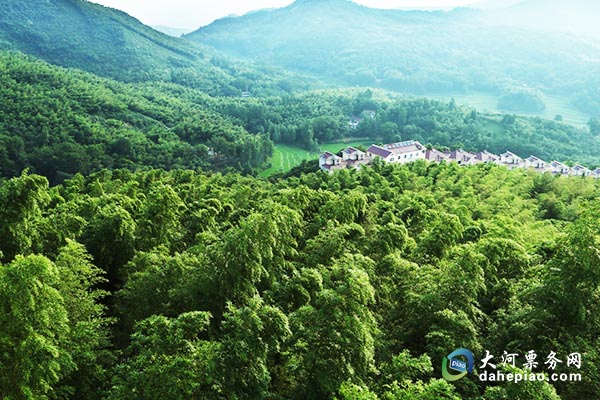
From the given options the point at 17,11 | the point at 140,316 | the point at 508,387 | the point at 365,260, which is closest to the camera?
the point at 508,387

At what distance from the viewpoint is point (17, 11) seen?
597ft

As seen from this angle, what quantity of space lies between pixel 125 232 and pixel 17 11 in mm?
206058

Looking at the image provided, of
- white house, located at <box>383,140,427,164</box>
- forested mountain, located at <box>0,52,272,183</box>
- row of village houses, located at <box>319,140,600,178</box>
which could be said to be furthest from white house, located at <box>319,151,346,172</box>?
forested mountain, located at <box>0,52,272,183</box>

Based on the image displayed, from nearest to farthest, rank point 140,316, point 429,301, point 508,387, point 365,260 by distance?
1. point 508,387
2. point 429,301
3. point 140,316
4. point 365,260

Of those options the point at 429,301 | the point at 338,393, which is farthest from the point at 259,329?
the point at 429,301

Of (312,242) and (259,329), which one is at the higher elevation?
(259,329)

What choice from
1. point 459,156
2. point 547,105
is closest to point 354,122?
point 459,156

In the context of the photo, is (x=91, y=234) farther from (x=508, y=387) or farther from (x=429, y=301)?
(x=508, y=387)

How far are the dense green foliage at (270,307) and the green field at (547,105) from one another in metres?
155

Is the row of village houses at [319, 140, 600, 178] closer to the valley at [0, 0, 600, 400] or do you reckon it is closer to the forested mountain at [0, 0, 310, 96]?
the valley at [0, 0, 600, 400]

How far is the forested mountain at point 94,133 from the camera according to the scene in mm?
71188

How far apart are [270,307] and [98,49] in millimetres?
190814

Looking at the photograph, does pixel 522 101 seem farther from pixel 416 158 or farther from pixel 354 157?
pixel 354 157

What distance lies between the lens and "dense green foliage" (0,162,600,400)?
11703mm
